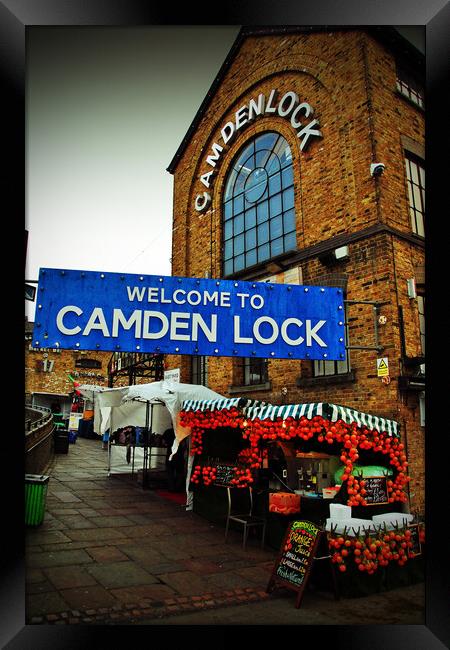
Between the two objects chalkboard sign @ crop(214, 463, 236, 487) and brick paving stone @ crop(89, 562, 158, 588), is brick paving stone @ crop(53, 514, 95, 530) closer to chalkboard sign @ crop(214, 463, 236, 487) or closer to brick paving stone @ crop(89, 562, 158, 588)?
brick paving stone @ crop(89, 562, 158, 588)

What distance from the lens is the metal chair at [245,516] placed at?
785 cm

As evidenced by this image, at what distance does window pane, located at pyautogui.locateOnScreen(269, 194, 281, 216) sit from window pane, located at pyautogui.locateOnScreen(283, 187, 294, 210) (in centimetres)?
21

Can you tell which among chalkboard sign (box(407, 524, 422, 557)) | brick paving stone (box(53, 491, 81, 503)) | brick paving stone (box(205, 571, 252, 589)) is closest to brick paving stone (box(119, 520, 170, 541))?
brick paving stone (box(205, 571, 252, 589))

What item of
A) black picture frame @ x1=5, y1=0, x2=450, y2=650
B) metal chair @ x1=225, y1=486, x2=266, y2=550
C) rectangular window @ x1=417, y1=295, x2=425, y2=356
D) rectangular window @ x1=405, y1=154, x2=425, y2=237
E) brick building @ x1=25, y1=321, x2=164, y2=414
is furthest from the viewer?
brick building @ x1=25, y1=321, x2=164, y2=414

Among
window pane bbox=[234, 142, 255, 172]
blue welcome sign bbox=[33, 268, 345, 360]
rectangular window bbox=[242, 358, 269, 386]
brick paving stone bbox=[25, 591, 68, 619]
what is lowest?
brick paving stone bbox=[25, 591, 68, 619]

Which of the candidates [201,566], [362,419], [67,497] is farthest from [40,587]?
[67,497]

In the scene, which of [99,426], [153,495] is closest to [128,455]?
[99,426]

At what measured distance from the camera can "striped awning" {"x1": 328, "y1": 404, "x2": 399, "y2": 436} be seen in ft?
22.0

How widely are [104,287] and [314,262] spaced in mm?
5542

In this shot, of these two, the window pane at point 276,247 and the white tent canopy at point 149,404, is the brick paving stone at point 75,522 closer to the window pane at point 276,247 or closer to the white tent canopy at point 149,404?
the white tent canopy at point 149,404

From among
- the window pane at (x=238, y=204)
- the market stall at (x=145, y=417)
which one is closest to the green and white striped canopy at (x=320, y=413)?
the market stall at (x=145, y=417)

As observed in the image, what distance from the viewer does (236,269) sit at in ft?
40.4
